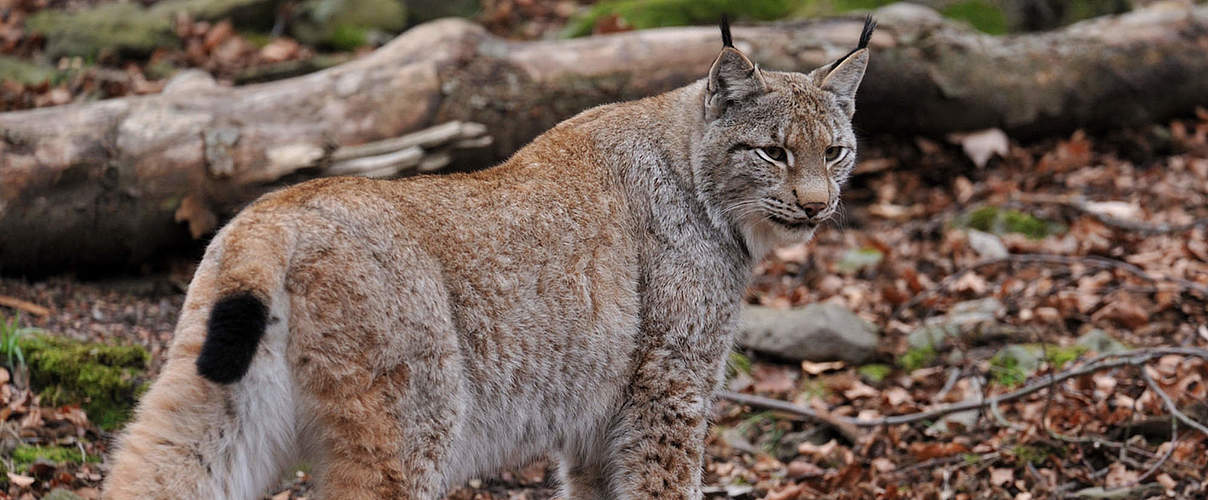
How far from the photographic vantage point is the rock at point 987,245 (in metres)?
10.0

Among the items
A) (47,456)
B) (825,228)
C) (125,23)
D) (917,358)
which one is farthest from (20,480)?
(125,23)

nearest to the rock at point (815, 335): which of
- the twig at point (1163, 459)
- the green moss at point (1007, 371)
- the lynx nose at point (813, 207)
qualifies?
the green moss at point (1007, 371)

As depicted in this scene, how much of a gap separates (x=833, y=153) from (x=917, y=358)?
130 inches

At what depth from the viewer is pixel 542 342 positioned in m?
4.96

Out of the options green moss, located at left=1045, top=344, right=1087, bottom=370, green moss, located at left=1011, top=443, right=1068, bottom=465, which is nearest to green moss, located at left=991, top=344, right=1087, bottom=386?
green moss, located at left=1045, top=344, right=1087, bottom=370

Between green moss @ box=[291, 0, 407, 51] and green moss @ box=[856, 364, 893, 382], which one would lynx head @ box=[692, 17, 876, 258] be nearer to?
green moss @ box=[856, 364, 893, 382]

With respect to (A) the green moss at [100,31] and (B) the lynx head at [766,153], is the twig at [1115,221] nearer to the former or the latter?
(B) the lynx head at [766,153]

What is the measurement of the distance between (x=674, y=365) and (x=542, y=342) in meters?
0.78

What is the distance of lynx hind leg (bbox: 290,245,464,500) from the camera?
4.14m

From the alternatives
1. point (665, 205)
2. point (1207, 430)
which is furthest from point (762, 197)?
point (1207, 430)

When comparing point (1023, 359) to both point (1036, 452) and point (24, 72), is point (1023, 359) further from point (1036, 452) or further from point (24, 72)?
point (24, 72)

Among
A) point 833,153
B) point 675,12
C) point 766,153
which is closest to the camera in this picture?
point 766,153

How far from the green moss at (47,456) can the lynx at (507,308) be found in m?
2.28

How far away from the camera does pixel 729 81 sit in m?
5.70
